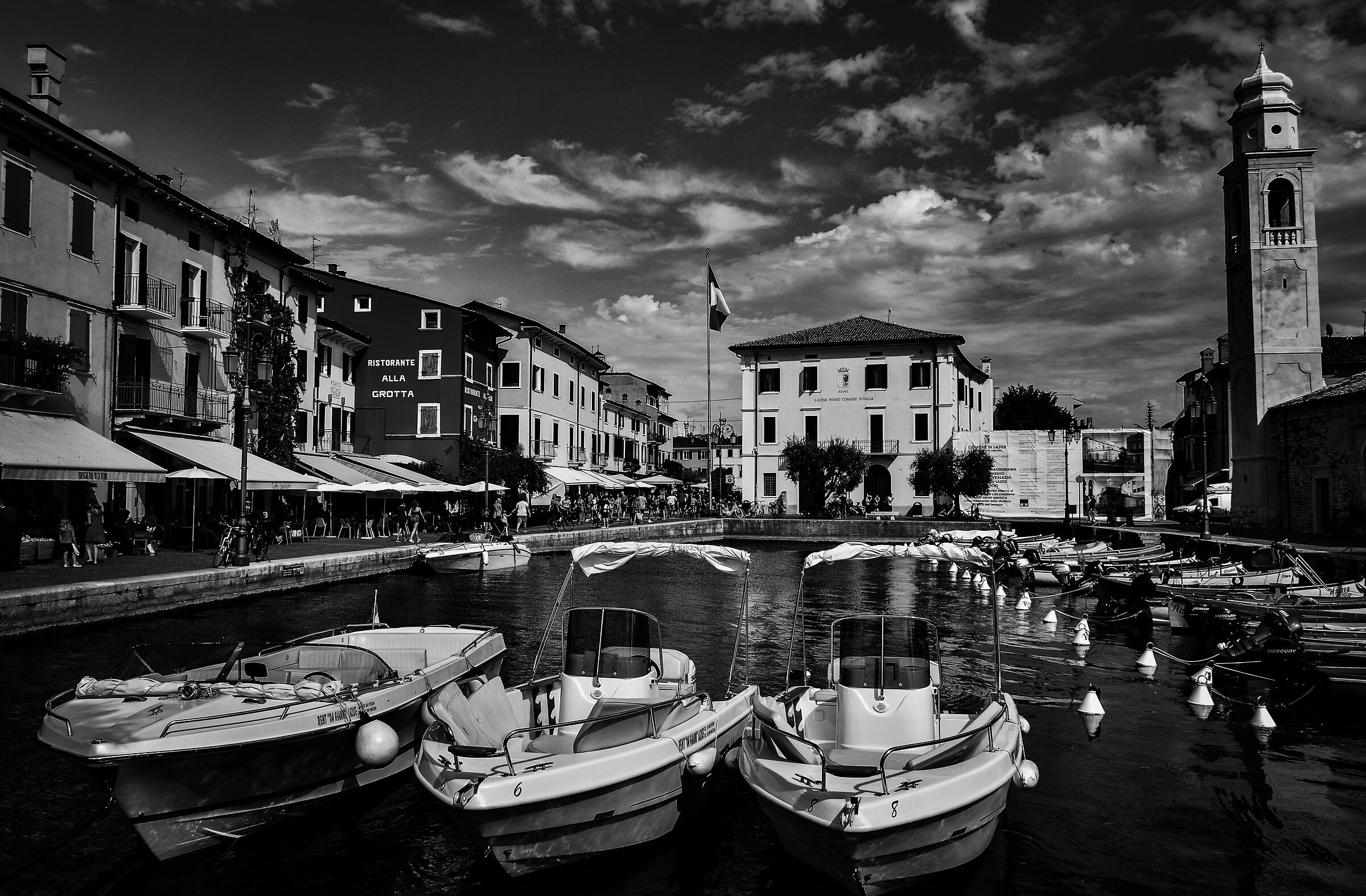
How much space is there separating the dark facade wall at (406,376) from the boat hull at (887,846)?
41024 mm

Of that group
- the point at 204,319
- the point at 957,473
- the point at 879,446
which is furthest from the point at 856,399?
the point at 204,319

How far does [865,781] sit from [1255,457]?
3427 cm

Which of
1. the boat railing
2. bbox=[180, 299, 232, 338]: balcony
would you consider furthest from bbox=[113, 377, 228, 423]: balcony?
the boat railing

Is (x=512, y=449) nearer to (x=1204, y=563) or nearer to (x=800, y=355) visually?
(x=800, y=355)

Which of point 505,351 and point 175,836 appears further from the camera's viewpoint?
point 505,351

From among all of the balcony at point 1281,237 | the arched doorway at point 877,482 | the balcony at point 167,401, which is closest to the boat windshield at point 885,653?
the balcony at point 167,401

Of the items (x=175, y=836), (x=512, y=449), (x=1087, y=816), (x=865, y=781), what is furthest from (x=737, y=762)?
(x=512, y=449)

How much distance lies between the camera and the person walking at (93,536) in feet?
74.5

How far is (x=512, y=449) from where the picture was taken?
4997 centimetres

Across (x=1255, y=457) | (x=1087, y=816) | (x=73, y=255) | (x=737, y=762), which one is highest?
(x=73, y=255)

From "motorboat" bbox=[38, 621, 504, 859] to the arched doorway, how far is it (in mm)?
52059

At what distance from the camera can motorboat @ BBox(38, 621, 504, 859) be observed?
25.8 feet

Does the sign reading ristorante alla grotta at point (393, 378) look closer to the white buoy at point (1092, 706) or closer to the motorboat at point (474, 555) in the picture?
the motorboat at point (474, 555)

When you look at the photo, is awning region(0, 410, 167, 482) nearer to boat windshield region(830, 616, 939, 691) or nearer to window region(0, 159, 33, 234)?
window region(0, 159, 33, 234)
